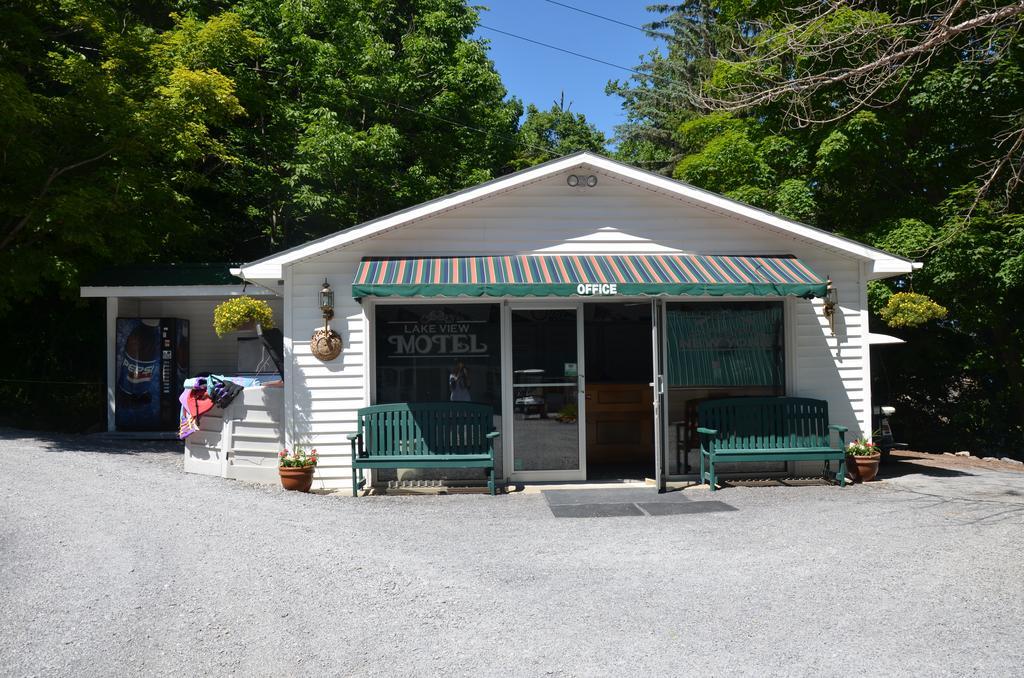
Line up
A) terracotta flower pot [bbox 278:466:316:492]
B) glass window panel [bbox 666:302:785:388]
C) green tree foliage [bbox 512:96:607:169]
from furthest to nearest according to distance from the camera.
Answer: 1. green tree foliage [bbox 512:96:607:169]
2. glass window panel [bbox 666:302:785:388]
3. terracotta flower pot [bbox 278:466:316:492]

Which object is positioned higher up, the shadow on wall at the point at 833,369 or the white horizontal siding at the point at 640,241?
the white horizontal siding at the point at 640,241

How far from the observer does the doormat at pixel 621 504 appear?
7484 millimetres

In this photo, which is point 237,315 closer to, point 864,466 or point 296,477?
point 296,477

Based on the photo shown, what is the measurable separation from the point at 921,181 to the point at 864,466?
24.4 ft

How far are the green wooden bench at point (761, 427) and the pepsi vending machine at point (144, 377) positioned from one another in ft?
31.2

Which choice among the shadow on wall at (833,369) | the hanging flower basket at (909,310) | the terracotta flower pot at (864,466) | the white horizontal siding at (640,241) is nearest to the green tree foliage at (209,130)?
the white horizontal siding at (640,241)

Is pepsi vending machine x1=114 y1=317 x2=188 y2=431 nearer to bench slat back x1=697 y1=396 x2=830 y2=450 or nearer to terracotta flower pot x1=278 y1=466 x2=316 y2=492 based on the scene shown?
terracotta flower pot x1=278 y1=466 x2=316 y2=492

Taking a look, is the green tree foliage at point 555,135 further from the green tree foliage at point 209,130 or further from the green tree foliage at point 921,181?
the green tree foliage at point 921,181

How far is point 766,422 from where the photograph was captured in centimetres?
887

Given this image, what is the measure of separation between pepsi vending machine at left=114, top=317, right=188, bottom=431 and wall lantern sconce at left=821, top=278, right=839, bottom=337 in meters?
10.7

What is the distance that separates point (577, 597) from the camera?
4.90 m

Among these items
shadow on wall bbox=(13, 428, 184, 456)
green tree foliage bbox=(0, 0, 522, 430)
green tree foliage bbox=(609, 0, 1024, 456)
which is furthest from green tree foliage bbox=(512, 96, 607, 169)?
shadow on wall bbox=(13, 428, 184, 456)

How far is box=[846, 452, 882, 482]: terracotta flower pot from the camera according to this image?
29.3ft

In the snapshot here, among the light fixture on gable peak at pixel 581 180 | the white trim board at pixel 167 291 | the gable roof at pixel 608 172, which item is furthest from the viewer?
the white trim board at pixel 167 291
